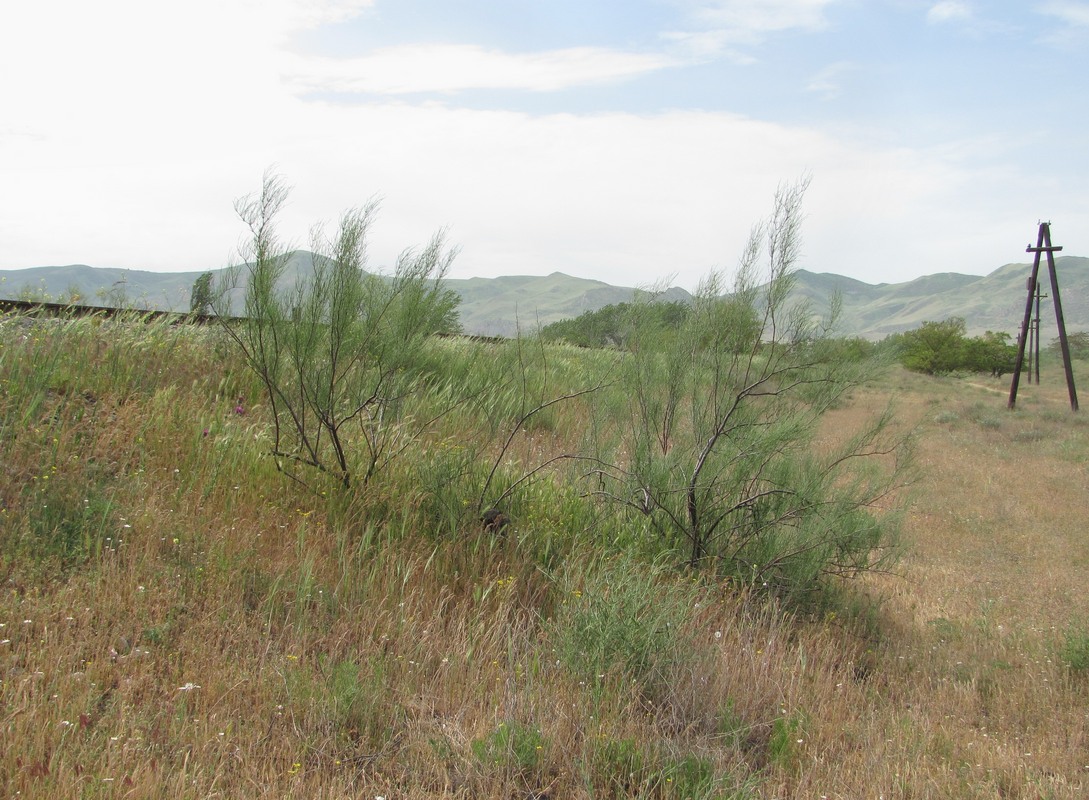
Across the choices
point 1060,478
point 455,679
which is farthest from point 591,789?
point 1060,478

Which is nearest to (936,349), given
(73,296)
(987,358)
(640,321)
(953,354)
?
(953,354)

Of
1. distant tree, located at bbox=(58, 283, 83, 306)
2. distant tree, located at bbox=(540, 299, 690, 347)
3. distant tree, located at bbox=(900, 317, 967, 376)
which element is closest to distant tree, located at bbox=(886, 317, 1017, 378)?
distant tree, located at bbox=(900, 317, 967, 376)

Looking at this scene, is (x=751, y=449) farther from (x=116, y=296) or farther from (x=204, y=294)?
(x=116, y=296)

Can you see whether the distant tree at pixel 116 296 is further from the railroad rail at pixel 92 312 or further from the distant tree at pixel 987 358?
the distant tree at pixel 987 358

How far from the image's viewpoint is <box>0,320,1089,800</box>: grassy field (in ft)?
11.0

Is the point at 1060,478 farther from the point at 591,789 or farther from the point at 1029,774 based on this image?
the point at 591,789

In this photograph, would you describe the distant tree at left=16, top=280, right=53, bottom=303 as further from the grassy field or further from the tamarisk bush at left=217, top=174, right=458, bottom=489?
the tamarisk bush at left=217, top=174, right=458, bottom=489

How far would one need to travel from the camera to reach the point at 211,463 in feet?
20.1

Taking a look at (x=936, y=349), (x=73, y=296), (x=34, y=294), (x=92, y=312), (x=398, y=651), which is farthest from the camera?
(x=936, y=349)

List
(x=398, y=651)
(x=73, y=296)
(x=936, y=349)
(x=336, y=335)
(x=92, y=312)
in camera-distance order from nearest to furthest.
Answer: (x=398, y=651) → (x=336, y=335) → (x=92, y=312) → (x=73, y=296) → (x=936, y=349)

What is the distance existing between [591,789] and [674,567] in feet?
11.7

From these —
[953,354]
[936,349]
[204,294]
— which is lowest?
[953,354]

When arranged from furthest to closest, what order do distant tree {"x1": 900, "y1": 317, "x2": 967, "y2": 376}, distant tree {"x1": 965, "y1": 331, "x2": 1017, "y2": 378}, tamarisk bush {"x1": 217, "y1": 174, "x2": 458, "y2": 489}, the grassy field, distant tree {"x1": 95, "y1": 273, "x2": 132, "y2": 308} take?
distant tree {"x1": 965, "y1": 331, "x2": 1017, "y2": 378}, distant tree {"x1": 900, "y1": 317, "x2": 967, "y2": 376}, distant tree {"x1": 95, "y1": 273, "x2": 132, "y2": 308}, tamarisk bush {"x1": 217, "y1": 174, "x2": 458, "y2": 489}, the grassy field

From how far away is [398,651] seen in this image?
432 centimetres
